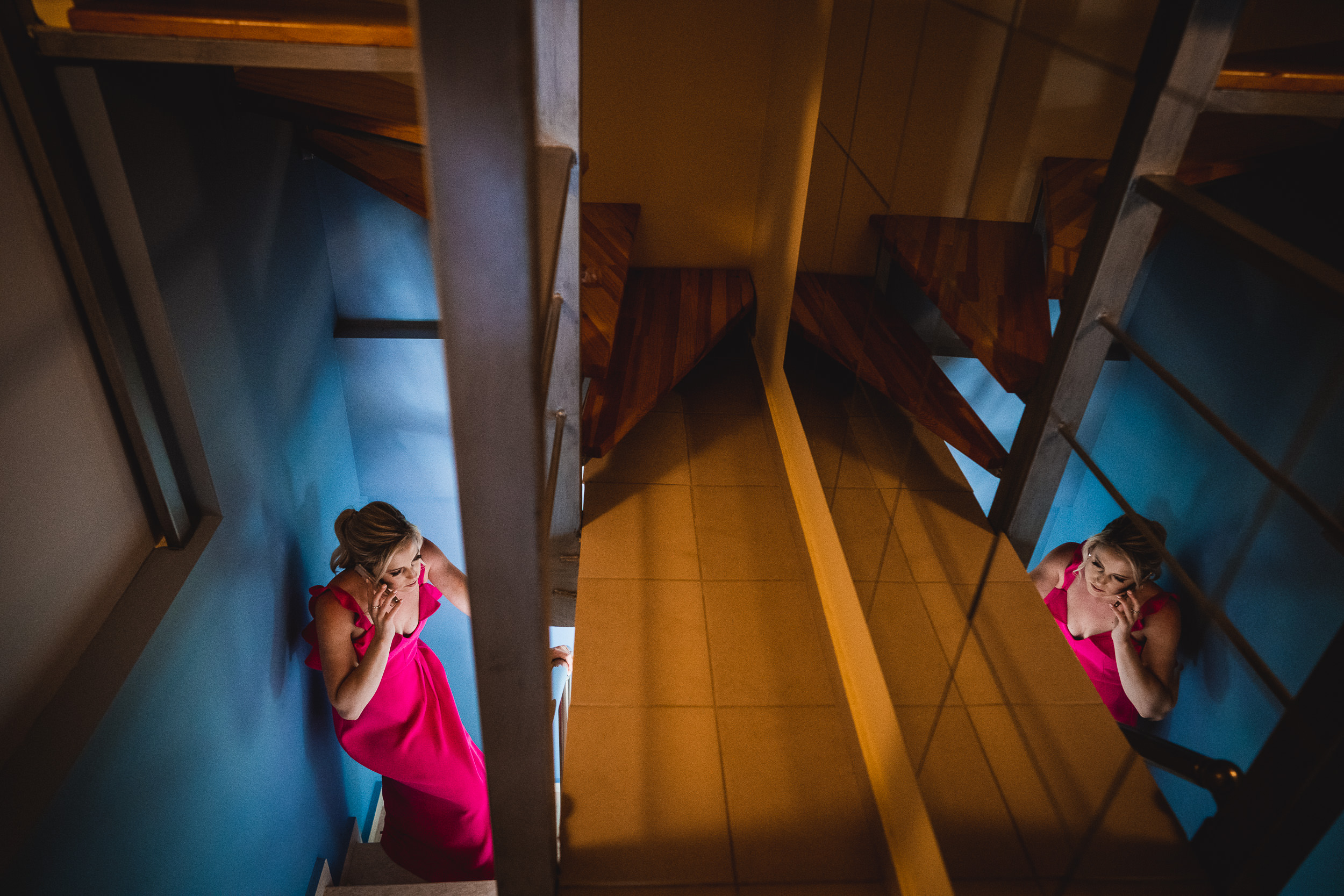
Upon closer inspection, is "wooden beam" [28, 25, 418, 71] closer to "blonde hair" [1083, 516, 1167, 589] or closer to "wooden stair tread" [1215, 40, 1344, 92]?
"wooden stair tread" [1215, 40, 1344, 92]

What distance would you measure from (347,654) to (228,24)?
2381mm

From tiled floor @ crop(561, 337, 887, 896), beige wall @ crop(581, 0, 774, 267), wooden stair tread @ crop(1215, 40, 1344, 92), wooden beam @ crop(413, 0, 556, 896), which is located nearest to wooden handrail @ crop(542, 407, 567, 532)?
wooden beam @ crop(413, 0, 556, 896)

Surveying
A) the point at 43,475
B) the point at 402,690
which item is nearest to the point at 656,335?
the point at 402,690

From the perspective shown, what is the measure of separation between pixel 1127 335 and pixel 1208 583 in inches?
18.3

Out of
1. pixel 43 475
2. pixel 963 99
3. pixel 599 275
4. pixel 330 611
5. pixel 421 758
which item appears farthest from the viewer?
pixel 599 275

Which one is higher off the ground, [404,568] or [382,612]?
[404,568]

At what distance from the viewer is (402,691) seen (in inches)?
142

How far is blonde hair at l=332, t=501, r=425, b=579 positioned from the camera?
3299 mm

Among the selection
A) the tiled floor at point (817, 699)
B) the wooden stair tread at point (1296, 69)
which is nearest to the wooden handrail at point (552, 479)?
the tiled floor at point (817, 699)

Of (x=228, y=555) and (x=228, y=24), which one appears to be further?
(x=228, y=555)

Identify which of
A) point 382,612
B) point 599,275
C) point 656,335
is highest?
point 599,275

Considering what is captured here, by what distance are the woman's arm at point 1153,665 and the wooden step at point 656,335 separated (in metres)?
2.27

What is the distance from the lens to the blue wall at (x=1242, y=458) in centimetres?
86

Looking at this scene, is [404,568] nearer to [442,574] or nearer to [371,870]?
[442,574]
